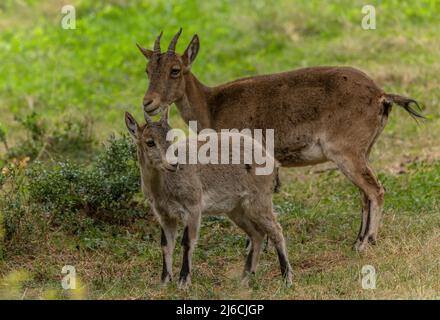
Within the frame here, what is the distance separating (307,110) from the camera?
390 inches

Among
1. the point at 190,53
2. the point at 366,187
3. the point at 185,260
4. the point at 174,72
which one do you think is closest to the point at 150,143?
the point at 185,260

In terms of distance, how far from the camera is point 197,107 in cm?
1027

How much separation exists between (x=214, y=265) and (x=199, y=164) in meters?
1.29

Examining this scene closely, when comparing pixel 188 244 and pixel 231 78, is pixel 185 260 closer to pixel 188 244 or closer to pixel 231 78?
pixel 188 244

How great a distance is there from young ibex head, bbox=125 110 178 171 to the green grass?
3.63 feet

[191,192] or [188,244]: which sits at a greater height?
[191,192]

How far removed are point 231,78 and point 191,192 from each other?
7969mm

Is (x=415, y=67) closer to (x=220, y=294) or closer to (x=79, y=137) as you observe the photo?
(x=79, y=137)

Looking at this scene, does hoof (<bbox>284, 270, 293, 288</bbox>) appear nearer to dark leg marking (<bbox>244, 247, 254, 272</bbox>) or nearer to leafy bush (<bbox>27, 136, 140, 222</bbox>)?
dark leg marking (<bbox>244, 247, 254, 272</bbox>)

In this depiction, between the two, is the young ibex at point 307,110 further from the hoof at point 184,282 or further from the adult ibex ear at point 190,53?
the hoof at point 184,282

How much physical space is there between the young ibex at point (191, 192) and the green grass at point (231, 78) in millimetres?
409

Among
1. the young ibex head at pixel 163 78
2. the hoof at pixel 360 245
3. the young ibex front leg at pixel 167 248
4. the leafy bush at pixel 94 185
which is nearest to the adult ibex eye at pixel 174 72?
the young ibex head at pixel 163 78
